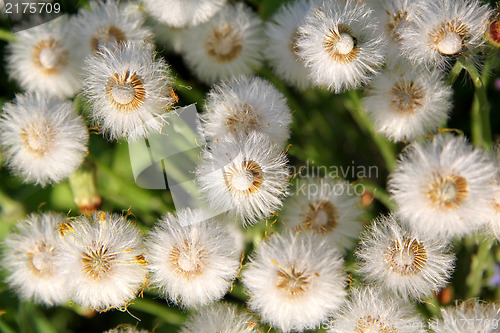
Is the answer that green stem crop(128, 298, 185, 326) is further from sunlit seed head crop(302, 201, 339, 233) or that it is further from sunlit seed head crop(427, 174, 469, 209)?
sunlit seed head crop(427, 174, 469, 209)

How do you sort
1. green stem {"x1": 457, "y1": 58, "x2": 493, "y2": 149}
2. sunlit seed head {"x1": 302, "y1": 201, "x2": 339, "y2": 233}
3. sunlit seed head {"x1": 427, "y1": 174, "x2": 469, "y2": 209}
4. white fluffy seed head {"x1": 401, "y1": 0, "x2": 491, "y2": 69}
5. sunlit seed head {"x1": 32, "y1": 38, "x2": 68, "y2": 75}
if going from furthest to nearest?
sunlit seed head {"x1": 32, "y1": 38, "x2": 68, "y2": 75}
sunlit seed head {"x1": 302, "y1": 201, "x2": 339, "y2": 233}
green stem {"x1": 457, "y1": 58, "x2": 493, "y2": 149}
white fluffy seed head {"x1": 401, "y1": 0, "x2": 491, "y2": 69}
sunlit seed head {"x1": 427, "y1": 174, "x2": 469, "y2": 209}

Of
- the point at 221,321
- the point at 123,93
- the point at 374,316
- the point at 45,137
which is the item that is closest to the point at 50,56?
the point at 45,137

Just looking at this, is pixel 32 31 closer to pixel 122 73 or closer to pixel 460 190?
pixel 122 73

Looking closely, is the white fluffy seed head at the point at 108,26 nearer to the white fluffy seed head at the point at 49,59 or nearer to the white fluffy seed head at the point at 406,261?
the white fluffy seed head at the point at 49,59

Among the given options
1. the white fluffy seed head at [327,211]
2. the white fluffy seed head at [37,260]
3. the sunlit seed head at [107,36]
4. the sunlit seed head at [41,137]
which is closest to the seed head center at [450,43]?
the white fluffy seed head at [327,211]

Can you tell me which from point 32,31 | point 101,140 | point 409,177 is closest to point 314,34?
point 409,177

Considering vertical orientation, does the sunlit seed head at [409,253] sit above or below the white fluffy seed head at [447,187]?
below

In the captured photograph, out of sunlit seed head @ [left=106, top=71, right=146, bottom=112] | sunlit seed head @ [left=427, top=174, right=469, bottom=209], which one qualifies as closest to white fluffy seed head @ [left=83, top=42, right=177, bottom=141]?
sunlit seed head @ [left=106, top=71, right=146, bottom=112]
